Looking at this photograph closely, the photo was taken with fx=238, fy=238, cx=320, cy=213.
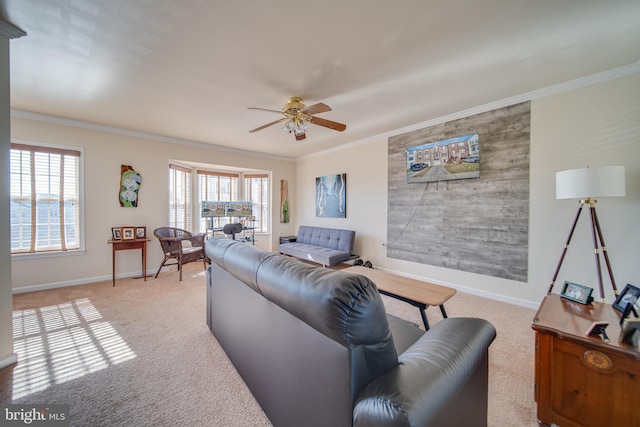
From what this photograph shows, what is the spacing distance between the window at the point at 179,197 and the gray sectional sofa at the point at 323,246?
227 cm

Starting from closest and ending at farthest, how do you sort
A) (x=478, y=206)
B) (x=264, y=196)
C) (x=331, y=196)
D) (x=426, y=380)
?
(x=426, y=380)
(x=478, y=206)
(x=331, y=196)
(x=264, y=196)

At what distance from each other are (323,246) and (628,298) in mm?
4057

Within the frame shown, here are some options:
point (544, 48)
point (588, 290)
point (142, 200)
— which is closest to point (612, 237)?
point (588, 290)

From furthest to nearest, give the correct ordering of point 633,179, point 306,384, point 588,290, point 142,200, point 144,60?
1. point 142,200
2. point 633,179
3. point 144,60
4. point 588,290
5. point 306,384

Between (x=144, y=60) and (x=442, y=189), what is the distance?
384 centimetres

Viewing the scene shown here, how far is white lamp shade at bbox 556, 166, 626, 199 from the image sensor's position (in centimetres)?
194

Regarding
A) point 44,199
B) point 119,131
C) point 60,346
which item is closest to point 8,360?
point 60,346

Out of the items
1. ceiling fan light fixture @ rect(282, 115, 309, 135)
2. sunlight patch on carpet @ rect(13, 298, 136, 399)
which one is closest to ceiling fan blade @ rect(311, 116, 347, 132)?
ceiling fan light fixture @ rect(282, 115, 309, 135)

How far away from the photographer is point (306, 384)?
1.03 meters

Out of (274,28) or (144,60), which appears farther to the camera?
(144,60)

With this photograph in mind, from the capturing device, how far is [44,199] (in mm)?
3521

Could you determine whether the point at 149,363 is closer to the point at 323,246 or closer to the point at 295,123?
the point at 295,123

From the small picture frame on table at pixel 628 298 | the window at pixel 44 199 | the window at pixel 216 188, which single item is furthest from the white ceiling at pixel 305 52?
the window at pixel 216 188

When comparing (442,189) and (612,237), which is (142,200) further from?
(612,237)
